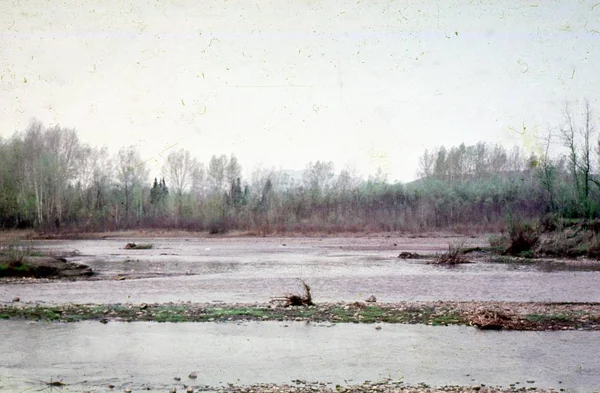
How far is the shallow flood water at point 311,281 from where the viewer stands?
2600 centimetres

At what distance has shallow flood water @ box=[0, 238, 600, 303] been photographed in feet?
85.3

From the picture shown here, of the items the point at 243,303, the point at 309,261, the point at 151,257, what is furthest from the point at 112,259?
the point at 243,303

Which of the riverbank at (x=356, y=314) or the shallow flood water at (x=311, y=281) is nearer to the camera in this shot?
the riverbank at (x=356, y=314)

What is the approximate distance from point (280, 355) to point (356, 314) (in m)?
5.60

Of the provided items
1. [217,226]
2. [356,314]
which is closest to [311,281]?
→ [356,314]

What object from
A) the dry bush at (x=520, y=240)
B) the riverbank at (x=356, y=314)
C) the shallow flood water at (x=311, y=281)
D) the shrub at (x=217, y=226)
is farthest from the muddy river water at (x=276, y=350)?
the shrub at (x=217, y=226)

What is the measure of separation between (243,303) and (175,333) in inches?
270

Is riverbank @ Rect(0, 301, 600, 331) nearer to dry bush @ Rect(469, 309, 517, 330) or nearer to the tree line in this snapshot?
dry bush @ Rect(469, 309, 517, 330)

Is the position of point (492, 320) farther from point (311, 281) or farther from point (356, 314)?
point (311, 281)

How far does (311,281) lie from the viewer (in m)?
32.3

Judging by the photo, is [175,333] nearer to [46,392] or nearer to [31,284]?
[46,392]

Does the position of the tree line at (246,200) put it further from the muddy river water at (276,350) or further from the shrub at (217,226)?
the muddy river water at (276,350)

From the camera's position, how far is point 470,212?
9325cm

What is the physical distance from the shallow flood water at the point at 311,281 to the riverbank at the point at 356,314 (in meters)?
3.38
